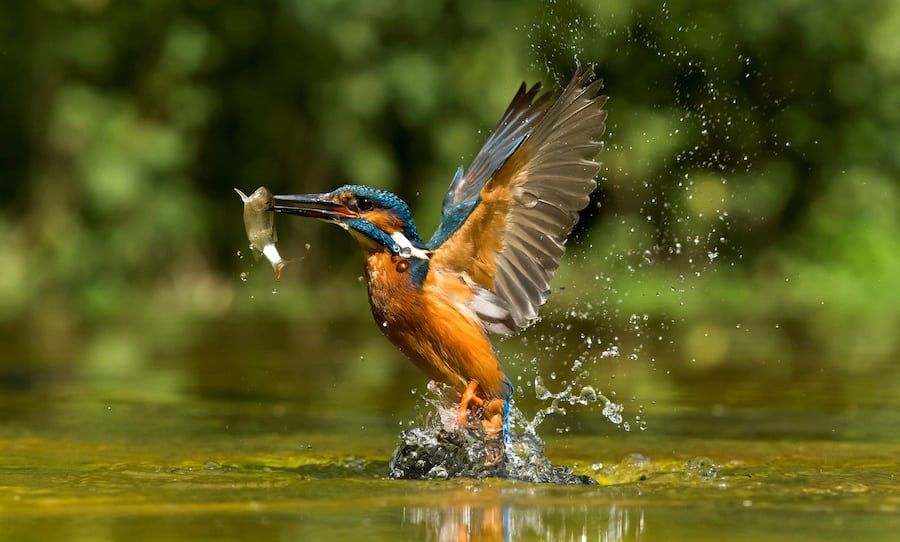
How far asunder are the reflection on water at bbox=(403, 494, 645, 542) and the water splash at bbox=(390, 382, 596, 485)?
90 centimetres

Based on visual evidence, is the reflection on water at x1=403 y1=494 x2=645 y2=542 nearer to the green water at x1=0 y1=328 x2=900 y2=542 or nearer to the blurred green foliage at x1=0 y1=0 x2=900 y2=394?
the green water at x1=0 y1=328 x2=900 y2=542

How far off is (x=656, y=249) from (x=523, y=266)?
33.8ft

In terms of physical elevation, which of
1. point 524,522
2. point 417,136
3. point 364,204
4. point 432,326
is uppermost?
point 417,136

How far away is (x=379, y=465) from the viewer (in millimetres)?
6230

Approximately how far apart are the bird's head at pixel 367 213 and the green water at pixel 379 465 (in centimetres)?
79

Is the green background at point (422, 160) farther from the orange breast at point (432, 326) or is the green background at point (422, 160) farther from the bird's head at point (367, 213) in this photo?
the bird's head at point (367, 213)

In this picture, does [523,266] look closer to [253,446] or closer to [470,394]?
[470,394]

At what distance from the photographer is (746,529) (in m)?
4.37

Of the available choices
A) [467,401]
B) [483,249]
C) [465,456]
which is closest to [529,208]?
[483,249]

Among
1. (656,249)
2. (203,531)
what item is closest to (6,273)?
(656,249)

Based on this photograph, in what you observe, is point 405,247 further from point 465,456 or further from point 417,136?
point 417,136

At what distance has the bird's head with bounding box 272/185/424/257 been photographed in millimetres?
6160

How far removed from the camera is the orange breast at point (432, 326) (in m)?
6.22

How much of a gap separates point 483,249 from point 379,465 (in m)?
0.89
